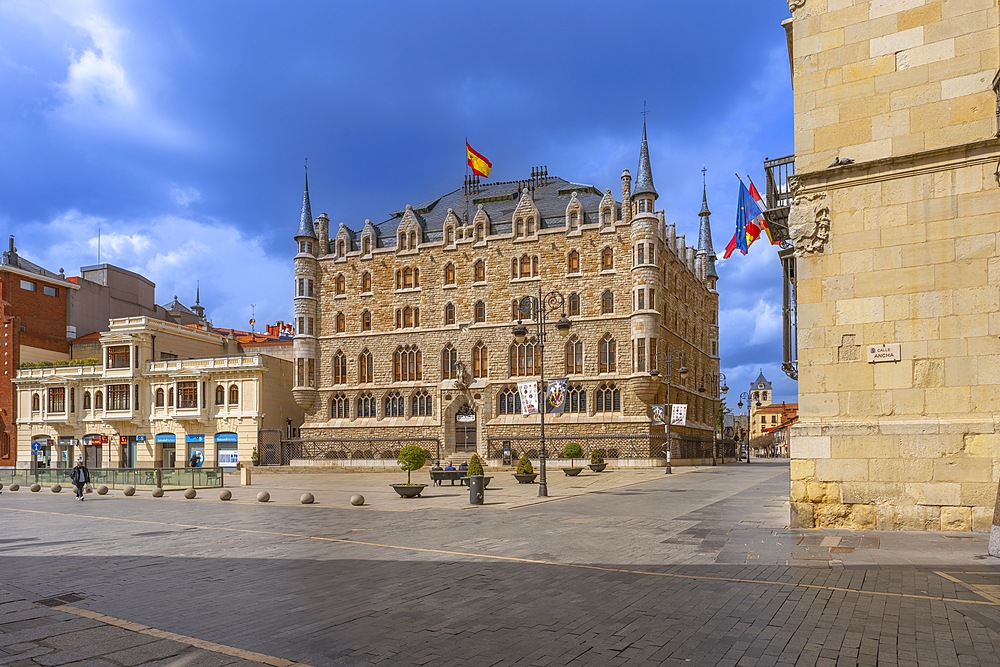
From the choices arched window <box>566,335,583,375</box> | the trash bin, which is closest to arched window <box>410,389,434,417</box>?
arched window <box>566,335,583,375</box>

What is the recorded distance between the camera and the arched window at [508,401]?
5338cm

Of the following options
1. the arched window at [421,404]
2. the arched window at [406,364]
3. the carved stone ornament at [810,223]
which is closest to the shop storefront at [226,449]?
the arched window at [406,364]

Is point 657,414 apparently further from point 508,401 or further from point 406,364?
point 406,364

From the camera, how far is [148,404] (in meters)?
57.9

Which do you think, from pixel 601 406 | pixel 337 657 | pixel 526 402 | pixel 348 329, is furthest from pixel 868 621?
pixel 348 329

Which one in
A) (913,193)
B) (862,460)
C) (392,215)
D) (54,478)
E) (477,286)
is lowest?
(54,478)

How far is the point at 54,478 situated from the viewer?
35.6m

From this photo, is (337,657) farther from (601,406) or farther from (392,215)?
(392,215)

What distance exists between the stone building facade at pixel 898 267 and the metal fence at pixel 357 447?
1670 inches

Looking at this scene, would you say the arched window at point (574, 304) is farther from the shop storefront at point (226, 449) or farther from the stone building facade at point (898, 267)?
the stone building facade at point (898, 267)

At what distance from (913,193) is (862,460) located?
4872 mm

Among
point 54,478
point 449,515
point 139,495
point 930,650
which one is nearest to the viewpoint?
point 930,650

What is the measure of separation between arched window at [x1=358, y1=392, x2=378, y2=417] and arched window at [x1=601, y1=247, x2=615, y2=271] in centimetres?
2048

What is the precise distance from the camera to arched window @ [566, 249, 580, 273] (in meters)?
52.9
